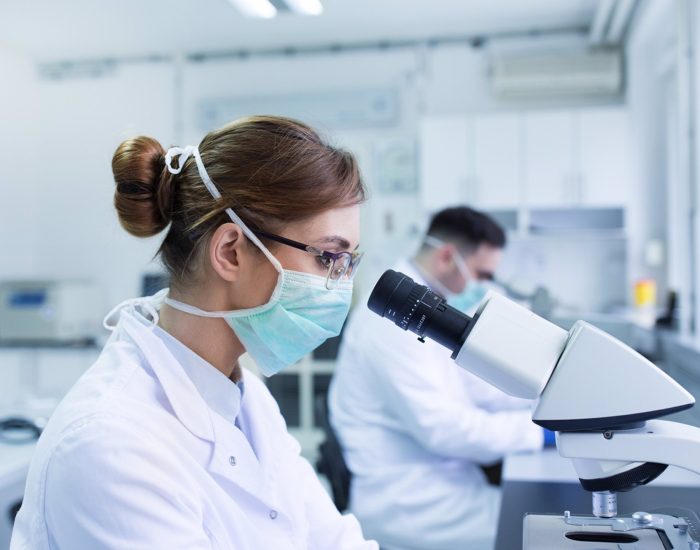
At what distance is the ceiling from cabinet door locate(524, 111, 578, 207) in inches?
25.8

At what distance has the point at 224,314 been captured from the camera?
3.28 ft

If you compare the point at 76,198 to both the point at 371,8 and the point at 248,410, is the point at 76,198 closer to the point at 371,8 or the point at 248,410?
the point at 371,8

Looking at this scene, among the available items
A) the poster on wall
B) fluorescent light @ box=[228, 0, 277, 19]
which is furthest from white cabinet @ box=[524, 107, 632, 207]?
fluorescent light @ box=[228, 0, 277, 19]

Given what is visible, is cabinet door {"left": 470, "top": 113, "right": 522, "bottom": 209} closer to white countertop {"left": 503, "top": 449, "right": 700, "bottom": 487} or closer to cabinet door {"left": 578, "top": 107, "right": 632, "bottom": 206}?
cabinet door {"left": 578, "top": 107, "right": 632, "bottom": 206}

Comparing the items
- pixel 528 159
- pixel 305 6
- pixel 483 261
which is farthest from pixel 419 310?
pixel 528 159

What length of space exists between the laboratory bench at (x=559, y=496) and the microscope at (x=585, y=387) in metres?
0.28

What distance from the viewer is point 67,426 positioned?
81cm

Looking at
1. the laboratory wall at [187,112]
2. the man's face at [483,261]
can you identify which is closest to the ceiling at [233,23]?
the laboratory wall at [187,112]

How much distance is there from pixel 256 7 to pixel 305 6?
0.19 metres

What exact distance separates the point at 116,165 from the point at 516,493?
99 cm

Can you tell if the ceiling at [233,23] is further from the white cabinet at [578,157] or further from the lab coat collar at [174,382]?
the lab coat collar at [174,382]

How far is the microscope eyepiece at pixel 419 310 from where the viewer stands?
860 millimetres

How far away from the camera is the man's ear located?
38.6 inches

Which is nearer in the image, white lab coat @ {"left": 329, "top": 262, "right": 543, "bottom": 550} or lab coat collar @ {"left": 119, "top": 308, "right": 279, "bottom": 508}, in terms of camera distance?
lab coat collar @ {"left": 119, "top": 308, "right": 279, "bottom": 508}
